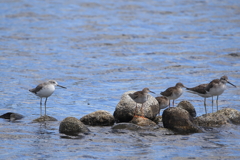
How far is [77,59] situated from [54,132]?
1391 centimetres

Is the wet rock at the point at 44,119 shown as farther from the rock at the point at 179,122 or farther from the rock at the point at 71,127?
the rock at the point at 179,122

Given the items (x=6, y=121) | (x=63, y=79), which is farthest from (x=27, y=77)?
(x=6, y=121)

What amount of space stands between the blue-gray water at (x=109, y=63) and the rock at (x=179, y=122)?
1.28ft

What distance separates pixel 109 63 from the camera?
83.0ft

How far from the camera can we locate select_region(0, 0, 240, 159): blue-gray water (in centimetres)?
1138

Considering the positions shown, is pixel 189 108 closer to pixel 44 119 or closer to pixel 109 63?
pixel 44 119

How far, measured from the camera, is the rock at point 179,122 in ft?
41.7

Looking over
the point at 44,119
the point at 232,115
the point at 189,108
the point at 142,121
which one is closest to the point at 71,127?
the point at 44,119

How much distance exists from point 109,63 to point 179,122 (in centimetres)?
1295

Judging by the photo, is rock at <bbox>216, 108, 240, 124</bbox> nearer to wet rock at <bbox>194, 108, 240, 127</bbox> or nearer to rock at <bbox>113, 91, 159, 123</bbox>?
wet rock at <bbox>194, 108, 240, 127</bbox>

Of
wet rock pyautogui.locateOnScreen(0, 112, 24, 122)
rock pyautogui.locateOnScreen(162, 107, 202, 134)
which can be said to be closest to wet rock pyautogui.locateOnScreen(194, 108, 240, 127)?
rock pyautogui.locateOnScreen(162, 107, 202, 134)

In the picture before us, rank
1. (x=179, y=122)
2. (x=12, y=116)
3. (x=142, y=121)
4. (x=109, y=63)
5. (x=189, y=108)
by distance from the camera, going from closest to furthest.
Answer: (x=179, y=122), (x=142, y=121), (x=12, y=116), (x=189, y=108), (x=109, y=63)

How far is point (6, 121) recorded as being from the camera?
1386cm

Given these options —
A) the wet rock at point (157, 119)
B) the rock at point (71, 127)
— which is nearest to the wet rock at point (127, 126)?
the rock at point (71, 127)
